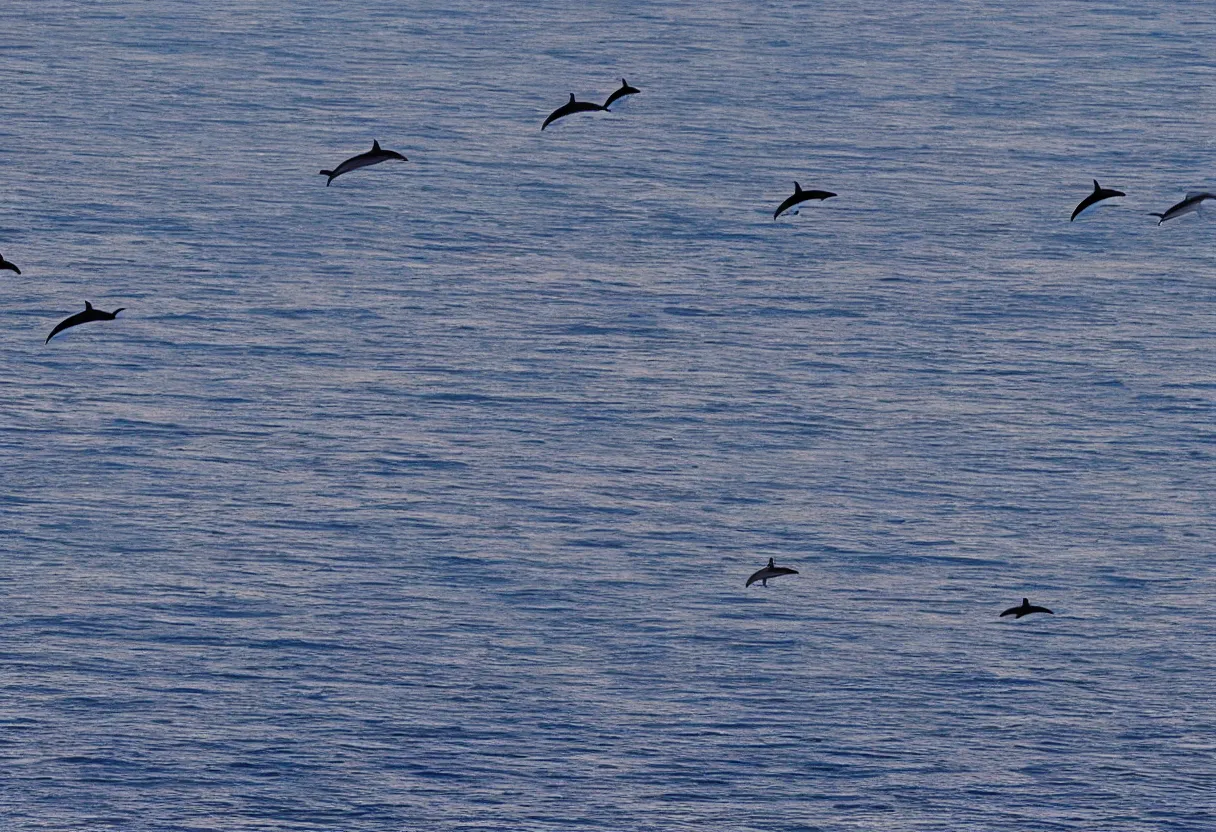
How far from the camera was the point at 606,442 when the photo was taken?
126875 millimetres

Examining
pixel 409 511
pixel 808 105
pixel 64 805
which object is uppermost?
pixel 64 805

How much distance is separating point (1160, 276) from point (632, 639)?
→ 66651 millimetres

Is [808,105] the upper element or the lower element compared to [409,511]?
lower

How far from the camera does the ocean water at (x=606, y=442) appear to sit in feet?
302

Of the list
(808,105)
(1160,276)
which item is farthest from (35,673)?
(808,105)

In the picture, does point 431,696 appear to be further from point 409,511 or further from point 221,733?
point 409,511

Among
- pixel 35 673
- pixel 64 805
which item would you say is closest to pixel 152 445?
pixel 35 673

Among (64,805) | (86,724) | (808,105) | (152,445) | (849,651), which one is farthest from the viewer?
(808,105)

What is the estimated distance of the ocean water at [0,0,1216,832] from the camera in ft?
302

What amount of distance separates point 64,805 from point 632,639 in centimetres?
2756

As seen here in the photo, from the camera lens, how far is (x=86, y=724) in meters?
93.1

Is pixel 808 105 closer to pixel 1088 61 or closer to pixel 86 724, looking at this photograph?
pixel 1088 61

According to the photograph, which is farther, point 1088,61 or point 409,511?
point 1088,61

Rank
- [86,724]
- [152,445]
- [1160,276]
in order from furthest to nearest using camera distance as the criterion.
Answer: [1160,276], [152,445], [86,724]
